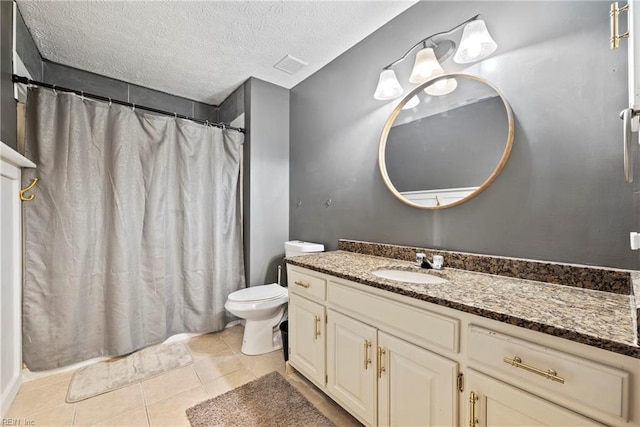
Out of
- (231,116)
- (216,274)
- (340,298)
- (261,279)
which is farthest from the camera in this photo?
(231,116)

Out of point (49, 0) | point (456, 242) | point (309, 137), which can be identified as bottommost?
point (456, 242)

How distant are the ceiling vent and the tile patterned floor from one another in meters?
2.36

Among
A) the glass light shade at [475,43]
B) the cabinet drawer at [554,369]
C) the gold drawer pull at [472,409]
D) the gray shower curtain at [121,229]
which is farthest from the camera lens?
the gray shower curtain at [121,229]

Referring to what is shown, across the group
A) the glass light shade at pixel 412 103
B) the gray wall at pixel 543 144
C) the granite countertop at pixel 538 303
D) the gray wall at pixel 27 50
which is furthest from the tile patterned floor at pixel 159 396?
the gray wall at pixel 27 50

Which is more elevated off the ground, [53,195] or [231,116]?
[231,116]

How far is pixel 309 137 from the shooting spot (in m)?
2.41

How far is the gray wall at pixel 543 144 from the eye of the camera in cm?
100

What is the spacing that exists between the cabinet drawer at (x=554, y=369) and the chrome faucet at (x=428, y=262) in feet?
1.84

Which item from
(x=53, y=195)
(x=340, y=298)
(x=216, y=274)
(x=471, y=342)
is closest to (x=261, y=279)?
(x=216, y=274)

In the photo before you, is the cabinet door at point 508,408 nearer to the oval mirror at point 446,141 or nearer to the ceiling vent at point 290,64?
the oval mirror at point 446,141

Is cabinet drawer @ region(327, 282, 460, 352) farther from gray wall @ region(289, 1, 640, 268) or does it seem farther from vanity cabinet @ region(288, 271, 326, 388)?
gray wall @ region(289, 1, 640, 268)

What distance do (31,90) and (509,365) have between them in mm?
2891

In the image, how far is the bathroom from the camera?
3.33 ft

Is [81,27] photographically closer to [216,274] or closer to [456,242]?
[216,274]
